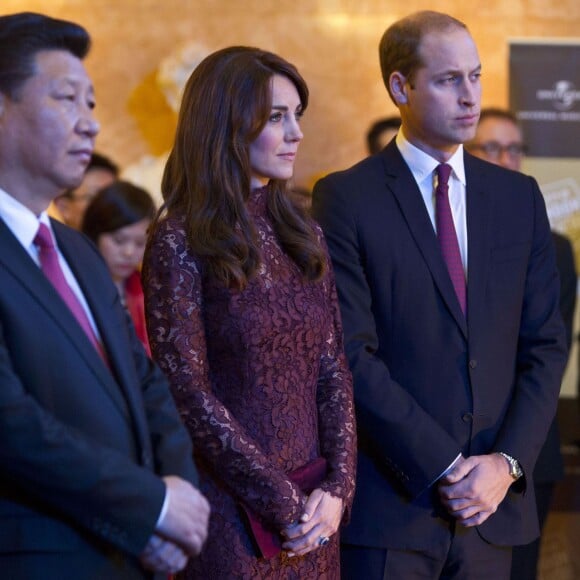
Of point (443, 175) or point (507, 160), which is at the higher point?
point (443, 175)

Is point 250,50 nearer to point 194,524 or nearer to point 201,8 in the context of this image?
point 194,524

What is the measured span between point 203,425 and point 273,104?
81cm

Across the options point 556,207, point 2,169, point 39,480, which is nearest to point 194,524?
point 39,480

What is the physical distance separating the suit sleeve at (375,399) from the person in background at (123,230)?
1642 millimetres

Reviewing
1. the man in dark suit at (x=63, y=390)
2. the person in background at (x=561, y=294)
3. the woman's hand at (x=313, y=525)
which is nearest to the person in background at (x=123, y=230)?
the person in background at (x=561, y=294)

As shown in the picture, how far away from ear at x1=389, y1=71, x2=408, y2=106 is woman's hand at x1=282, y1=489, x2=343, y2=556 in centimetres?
121

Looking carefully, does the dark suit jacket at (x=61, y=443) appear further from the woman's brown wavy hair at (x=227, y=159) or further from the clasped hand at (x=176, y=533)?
the woman's brown wavy hair at (x=227, y=159)

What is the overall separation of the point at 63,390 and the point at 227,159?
0.88m

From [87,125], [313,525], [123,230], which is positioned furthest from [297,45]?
[87,125]

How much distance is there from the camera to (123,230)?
15.5ft

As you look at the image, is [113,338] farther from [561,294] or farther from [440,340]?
[561,294]

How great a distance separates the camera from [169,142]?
707 cm

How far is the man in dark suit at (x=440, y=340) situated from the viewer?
3.04m

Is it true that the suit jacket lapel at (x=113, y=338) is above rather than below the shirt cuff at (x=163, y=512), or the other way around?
above
